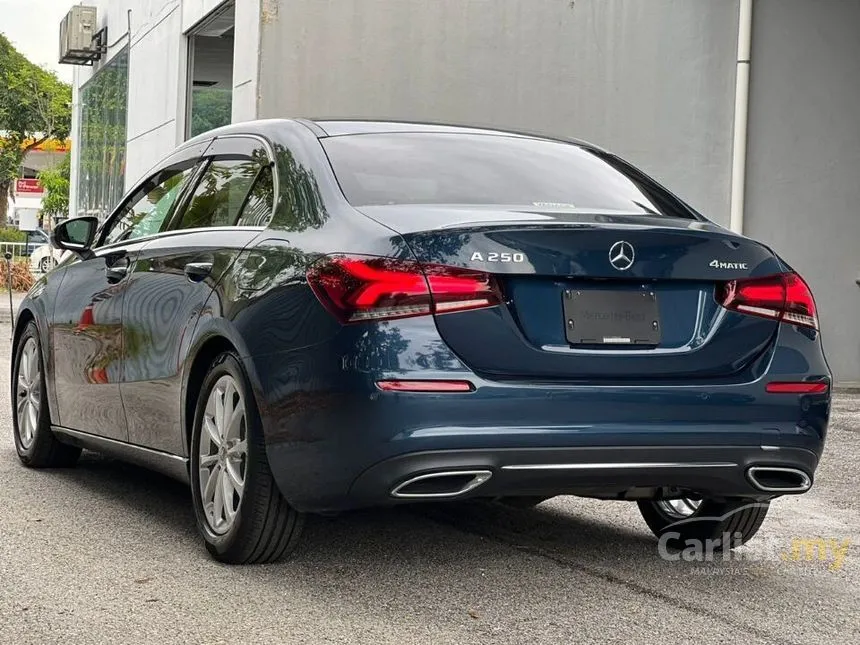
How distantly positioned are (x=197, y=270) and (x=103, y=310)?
115cm

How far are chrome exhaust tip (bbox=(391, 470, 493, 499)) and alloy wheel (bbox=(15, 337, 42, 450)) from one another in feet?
11.5

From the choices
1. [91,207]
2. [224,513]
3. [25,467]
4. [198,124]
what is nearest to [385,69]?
[198,124]

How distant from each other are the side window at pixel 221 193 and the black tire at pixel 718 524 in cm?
213

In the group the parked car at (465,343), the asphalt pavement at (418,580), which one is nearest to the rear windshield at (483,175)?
the parked car at (465,343)

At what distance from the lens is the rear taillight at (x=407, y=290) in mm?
4469

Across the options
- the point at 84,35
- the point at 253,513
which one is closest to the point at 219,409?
the point at 253,513

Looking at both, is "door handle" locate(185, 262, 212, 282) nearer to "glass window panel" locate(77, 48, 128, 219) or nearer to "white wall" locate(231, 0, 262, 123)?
"white wall" locate(231, 0, 262, 123)

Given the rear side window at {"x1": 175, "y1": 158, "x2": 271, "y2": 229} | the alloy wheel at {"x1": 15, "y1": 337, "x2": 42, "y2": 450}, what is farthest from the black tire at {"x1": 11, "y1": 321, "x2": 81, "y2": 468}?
the rear side window at {"x1": 175, "y1": 158, "x2": 271, "y2": 229}

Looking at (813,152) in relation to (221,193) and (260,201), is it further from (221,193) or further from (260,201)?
(260,201)

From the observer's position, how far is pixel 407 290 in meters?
4.47

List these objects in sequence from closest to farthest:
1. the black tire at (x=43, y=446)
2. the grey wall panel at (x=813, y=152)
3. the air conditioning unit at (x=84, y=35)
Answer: the black tire at (x=43, y=446) → the grey wall panel at (x=813, y=152) → the air conditioning unit at (x=84, y=35)

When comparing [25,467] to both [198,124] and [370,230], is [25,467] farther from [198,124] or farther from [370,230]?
[198,124]

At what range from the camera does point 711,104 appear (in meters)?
15.0

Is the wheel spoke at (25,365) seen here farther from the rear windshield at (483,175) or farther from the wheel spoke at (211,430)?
the rear windshield at (483,175)
